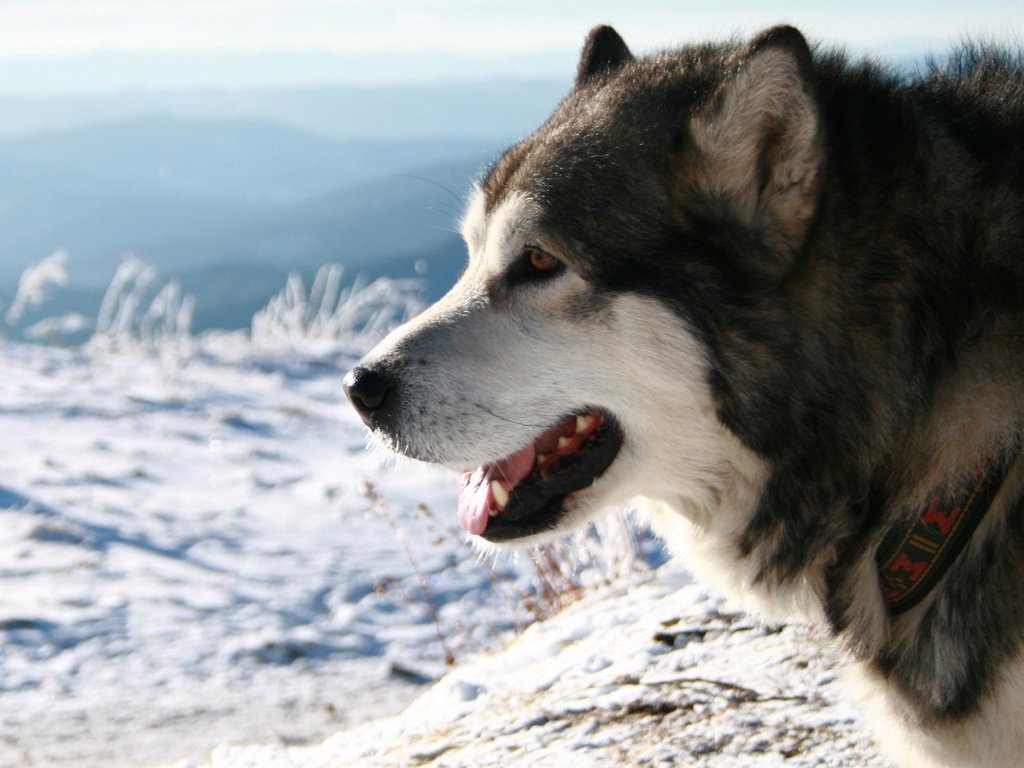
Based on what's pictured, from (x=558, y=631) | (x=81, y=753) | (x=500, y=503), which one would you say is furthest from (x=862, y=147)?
(x=81, y=753)

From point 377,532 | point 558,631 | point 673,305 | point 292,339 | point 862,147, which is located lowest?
point 292,339

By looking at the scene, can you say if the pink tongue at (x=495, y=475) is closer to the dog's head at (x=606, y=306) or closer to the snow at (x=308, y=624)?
the dog's head at (x=606, y=306)

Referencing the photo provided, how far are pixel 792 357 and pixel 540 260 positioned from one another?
0.62 meters

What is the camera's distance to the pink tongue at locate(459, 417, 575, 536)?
254 centimetres

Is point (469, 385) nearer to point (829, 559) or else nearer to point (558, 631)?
point (829, 559)

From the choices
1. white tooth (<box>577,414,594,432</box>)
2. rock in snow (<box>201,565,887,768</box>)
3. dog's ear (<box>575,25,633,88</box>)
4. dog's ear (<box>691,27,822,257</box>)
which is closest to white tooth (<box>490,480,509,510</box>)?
white tooth (<box>577,414,594,432</box>)

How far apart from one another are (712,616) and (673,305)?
4.81 feet

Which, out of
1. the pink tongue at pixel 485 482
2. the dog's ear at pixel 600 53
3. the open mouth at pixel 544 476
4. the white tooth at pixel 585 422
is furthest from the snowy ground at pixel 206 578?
the dog's ear at pixel 600 53

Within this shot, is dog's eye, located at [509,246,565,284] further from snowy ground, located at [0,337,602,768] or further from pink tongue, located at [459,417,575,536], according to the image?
snowy ground, located at [0,337,602,768]

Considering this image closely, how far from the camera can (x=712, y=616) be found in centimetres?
337

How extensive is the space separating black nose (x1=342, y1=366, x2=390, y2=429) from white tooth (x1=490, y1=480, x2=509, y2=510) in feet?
A: 1.12

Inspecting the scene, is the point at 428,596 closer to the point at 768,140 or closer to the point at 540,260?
the point at 540,260

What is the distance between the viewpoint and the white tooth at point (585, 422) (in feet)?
8.14

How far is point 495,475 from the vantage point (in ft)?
8.66
